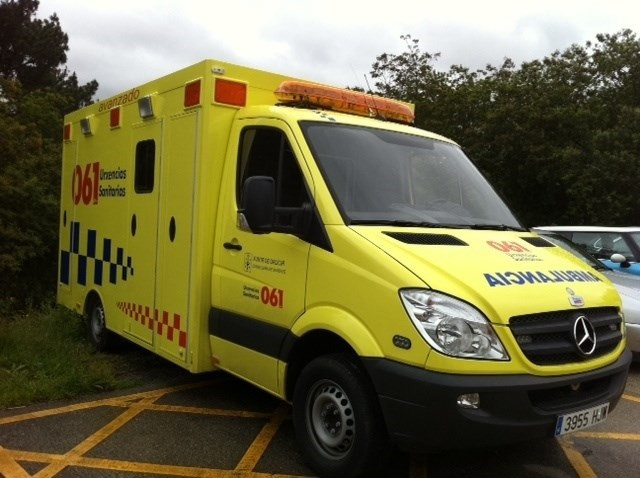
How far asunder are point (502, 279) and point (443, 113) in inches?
865

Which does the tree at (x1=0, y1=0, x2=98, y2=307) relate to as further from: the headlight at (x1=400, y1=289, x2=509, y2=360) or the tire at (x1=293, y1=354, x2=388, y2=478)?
the headlight at (x1=400, y1=289, x2=509, y2=360)

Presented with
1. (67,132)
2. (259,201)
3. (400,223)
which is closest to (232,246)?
(259,201)

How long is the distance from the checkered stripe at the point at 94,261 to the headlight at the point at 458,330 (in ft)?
11.5

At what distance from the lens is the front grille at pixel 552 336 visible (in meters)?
3.19

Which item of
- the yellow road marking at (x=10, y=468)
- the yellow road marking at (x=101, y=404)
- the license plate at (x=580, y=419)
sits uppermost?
the license plate at (x=580, y=419)

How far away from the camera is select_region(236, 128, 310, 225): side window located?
4.04 m

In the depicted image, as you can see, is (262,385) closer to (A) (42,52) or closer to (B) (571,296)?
(B) (571,296)

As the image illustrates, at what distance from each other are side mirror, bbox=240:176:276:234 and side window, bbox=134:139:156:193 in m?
2.02

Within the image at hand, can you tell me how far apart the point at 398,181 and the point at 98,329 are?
411 cm

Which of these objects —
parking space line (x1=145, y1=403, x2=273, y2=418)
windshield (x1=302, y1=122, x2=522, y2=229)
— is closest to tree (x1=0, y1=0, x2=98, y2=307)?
parking space line (x1=145, y1=403, x2=273, y2=418)

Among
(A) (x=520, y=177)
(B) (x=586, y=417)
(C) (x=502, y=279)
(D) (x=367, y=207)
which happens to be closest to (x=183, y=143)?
(D) (x=367, y=207)

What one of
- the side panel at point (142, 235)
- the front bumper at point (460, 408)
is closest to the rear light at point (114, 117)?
the side panel at point (142, 235)

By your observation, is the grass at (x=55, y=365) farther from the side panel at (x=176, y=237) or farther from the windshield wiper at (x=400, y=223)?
the windshield wiper at (x=400, y=223)

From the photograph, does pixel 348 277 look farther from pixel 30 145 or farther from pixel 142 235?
pixel 30 145
